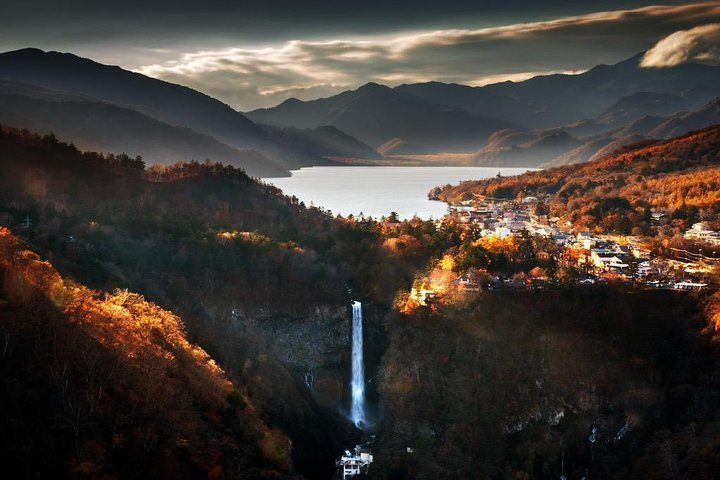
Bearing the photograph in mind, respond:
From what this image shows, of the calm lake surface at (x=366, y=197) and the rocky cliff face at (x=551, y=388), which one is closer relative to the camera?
Result: the rocky cliff face at (x=551, y=388)

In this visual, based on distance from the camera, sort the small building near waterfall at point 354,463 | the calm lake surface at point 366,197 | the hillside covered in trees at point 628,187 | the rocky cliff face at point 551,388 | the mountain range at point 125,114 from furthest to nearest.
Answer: the mountain range at point 125,114 → the calm lake surface at point 366,197 → the hillside covered in trees at point 628,187 → the small building near waterfall at point 354,463 → the rocky cliff face at point 551,388

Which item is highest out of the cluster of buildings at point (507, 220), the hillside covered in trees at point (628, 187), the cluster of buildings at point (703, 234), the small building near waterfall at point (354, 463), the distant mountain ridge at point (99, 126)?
the distant mountain ridge at point (99, 126)

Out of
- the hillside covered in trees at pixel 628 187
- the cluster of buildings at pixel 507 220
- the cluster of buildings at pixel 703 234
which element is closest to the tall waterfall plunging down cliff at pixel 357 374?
the cluster of buildings at pixel 507 220

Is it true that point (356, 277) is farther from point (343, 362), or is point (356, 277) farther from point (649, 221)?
point (649, 221)

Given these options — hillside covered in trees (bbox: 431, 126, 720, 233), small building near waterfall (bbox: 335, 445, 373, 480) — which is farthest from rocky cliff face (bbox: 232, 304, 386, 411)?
hillside covered in trees (bbox: 431, 126, 720, 233)

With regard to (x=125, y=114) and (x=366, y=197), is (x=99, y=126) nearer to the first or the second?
(x=125, y=114)

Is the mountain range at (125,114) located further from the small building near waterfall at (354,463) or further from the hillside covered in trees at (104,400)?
the small building near waterfall at (354,463)

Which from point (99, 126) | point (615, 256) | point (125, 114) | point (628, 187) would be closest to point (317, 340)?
point (615, 256)
